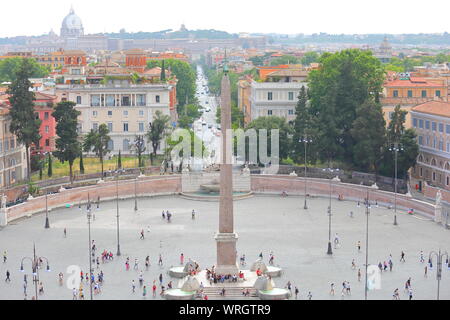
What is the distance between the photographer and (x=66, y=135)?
8350 cm

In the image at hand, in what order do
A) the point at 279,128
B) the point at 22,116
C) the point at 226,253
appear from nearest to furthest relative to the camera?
the point at 226,253 → the point at 22,116 → the point at 279,128

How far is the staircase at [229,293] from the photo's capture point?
4891 cm

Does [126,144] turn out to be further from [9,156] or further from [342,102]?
[342,102]

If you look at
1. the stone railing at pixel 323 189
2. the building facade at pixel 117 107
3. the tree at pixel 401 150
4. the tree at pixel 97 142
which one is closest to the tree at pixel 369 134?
the tree at pixel 401 150

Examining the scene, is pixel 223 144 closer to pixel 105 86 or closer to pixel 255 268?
pixel 255 268

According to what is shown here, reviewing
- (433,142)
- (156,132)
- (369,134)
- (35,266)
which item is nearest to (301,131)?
(369,134)

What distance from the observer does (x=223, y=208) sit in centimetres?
4922

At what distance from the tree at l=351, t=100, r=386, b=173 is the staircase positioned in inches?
1375

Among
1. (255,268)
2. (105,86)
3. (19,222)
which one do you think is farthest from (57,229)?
(105,86)

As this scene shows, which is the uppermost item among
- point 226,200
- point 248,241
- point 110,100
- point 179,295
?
point 110,100

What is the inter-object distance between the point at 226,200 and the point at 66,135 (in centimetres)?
3747

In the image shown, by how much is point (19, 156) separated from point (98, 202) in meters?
11.7

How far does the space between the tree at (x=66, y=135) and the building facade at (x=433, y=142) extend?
30.3 m

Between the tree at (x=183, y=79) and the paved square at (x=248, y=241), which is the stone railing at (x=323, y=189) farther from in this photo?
the tree at (x=183, y=79)
